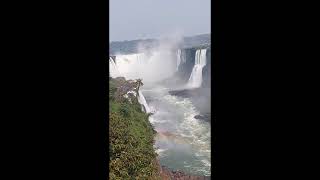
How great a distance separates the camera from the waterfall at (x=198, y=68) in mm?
48625

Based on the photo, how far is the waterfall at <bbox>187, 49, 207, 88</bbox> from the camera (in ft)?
160

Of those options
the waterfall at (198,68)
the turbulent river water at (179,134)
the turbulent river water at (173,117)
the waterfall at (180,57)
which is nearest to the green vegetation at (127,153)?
the turbulent river water at (179,134)

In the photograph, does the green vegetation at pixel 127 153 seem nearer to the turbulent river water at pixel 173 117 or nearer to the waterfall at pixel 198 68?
the turbulent river water at pixel 173 117

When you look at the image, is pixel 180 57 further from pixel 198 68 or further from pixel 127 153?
pixel 127 153

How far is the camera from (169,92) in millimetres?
52875

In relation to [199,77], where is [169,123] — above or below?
below

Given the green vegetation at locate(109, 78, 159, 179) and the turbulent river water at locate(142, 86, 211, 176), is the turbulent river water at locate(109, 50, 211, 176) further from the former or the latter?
the green vegetation at locate(109, 78, 159, 179)

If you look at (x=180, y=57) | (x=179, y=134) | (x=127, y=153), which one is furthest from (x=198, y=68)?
(x=127, y=153)

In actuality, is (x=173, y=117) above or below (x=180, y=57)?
below

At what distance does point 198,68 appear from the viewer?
161ft
